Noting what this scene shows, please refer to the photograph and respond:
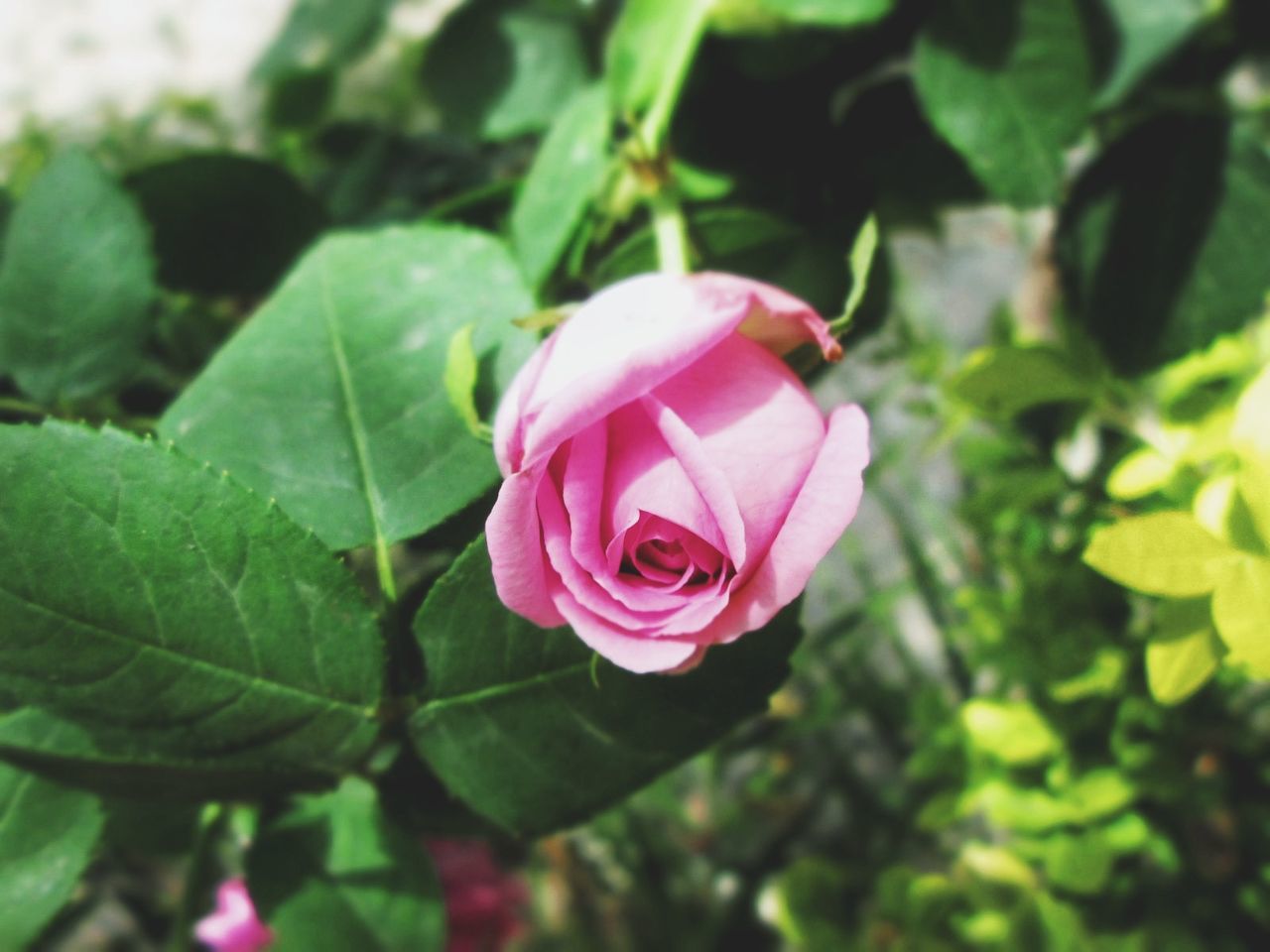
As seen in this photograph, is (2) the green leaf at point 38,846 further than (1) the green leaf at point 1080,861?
No

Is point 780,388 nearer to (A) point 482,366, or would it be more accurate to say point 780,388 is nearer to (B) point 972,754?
(A) point 482,366

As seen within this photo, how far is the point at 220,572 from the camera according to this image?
0.22 meters

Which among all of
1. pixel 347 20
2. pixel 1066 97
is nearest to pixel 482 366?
pixel 1066 97

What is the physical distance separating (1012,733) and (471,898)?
0.35 meters

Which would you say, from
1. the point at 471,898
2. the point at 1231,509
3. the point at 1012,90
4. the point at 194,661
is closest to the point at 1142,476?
the point at 1231,509

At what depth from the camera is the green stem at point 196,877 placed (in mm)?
314

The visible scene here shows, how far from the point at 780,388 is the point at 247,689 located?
0.15 metres

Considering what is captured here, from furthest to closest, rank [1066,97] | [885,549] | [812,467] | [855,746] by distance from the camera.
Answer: [885,549], [855,746], [1066,97], [812,467]

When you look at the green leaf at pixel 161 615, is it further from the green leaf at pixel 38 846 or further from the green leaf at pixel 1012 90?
the green leaf at pixel 1012 90

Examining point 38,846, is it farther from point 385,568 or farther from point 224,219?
point 224,219

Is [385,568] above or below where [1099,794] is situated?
above

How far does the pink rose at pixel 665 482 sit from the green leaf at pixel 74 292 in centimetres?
21

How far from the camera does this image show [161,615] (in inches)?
8.5

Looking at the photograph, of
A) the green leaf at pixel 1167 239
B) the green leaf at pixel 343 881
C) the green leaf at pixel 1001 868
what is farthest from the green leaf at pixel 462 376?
the green leaf at pixel 1001 868
